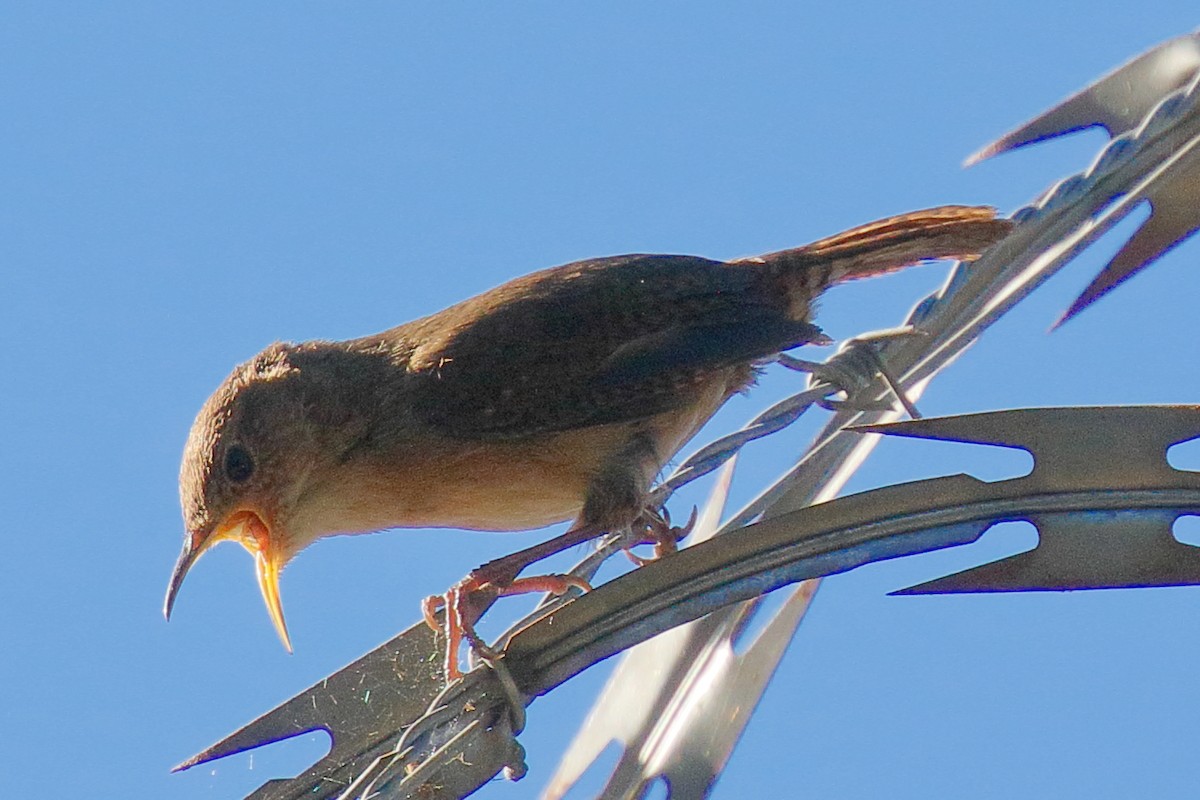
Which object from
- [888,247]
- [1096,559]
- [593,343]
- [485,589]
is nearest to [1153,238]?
[888,247]

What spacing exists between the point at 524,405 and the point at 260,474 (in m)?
0.69

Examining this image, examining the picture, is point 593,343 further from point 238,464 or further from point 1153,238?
point 1153,238

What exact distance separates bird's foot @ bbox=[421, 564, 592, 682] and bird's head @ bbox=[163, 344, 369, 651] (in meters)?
0.72

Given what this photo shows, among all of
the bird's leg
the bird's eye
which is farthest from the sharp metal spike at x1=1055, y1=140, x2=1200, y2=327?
the bird's eye

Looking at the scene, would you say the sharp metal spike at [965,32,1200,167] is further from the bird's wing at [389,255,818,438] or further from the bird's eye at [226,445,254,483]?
the bird's eye at [226,445,254,483]

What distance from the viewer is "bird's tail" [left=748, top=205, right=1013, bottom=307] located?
401cm

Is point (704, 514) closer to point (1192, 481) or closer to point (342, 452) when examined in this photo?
point (342, 452)

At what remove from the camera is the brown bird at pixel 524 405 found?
3.80 m

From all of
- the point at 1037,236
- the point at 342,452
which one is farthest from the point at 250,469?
the point at 1037,236

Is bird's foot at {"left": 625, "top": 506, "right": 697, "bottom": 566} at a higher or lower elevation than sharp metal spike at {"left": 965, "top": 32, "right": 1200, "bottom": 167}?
lower

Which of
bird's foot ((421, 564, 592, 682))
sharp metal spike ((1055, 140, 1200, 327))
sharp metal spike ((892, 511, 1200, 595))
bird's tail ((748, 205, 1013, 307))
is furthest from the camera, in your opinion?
bird's tail ((748, 205, 1013, 307))

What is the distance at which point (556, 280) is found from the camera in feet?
13.6

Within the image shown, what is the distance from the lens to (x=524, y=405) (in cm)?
382

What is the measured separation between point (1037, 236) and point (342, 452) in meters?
1.79
